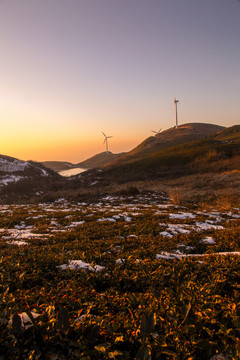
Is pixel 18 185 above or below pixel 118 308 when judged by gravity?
above

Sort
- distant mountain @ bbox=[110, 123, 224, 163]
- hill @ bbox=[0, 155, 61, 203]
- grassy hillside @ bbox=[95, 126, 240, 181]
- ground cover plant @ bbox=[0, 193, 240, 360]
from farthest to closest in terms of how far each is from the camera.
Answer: distant mountain @ bbox=[110, 123, 224, 163] → grassy hillside @ bbox=[95, 126, 240, 181] → hill @ bbox=[0, 155, 61, 203] → ground cover plant @ bbox=[0, 193, 240, 360]

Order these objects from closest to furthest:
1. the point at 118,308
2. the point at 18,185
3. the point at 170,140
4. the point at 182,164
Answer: the point at 118,308 < the point at 18,185 < the point at 182,164 < the point at 170,140

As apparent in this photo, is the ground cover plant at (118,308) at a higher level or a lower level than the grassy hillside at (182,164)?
lower

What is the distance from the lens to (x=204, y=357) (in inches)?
78.9

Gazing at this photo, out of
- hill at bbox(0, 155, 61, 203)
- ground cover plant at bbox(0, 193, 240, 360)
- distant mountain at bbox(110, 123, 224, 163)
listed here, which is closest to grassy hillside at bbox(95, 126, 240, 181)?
hill at bbox(0, 155, 61, 203)

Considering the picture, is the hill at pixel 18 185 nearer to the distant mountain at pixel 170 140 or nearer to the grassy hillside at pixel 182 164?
the grassy hillside at pixel 182 164

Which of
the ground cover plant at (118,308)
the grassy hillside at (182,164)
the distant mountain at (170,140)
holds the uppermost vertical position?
the distant mountain at (170,140)

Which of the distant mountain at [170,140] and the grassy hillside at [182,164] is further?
the distant mountain at [170,140]

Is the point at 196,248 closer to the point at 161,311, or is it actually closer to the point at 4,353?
the point at 161,311

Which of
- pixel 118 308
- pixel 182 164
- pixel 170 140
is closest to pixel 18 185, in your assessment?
pixel 182 164

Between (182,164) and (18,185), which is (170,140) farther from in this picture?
(18,185)

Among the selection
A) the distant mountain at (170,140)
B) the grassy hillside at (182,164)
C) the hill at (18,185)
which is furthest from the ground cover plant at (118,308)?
the distant mountain at (170,140)

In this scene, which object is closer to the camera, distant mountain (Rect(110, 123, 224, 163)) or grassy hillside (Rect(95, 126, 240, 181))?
grassy hillside (Rect(95, 126, 240, 181))

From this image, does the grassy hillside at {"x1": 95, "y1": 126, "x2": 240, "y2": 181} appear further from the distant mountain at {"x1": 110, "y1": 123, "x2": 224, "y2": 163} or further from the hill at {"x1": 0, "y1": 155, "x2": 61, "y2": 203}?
the distant mountain at {"x1": 110, "y1": 123, "x2": 224, "y2": 163}
